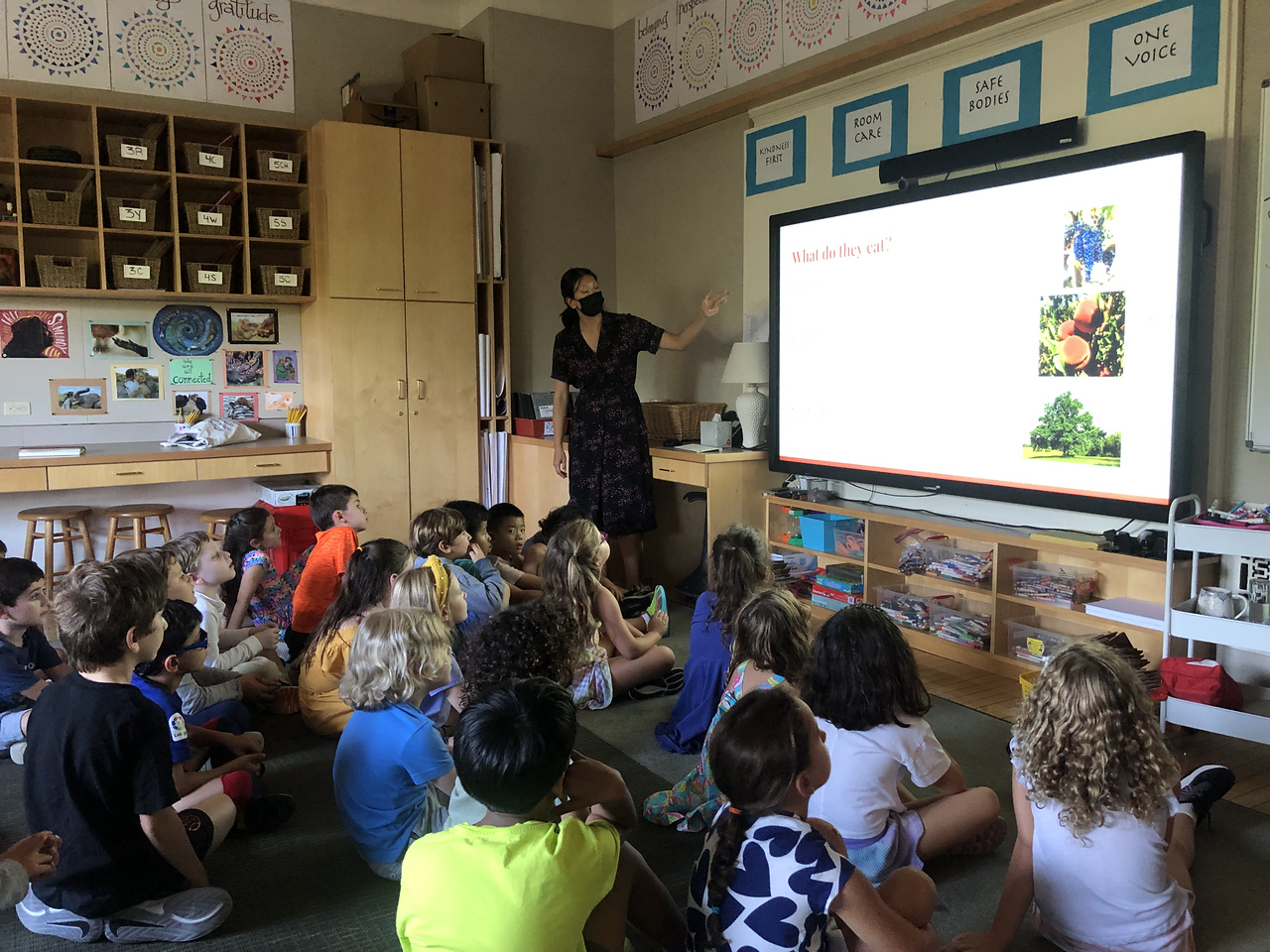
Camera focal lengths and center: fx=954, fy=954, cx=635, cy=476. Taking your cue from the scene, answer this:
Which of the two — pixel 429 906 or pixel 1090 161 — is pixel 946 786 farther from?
pixel 1090 161

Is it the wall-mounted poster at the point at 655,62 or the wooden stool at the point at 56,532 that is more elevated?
the wall-mounted poster at the point at 655,62

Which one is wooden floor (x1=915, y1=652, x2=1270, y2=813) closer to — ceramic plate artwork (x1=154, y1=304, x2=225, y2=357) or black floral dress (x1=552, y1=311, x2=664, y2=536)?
black floral dress (x1=552, y1=311, x2=664, y2=536)

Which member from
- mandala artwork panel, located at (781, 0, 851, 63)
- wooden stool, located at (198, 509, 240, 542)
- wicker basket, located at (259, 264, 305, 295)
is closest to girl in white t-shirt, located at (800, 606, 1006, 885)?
mandala artwork panel, located at (781, 0, 851, 63)

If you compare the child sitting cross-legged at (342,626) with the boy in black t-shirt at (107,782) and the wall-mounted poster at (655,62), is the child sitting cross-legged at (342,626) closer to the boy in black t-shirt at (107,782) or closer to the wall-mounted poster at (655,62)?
the boy in black t-shirt at (107,782)

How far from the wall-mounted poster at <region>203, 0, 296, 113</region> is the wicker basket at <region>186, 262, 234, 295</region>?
1.03 meters

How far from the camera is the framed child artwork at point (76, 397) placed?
5.20m

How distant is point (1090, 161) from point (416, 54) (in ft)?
13.4

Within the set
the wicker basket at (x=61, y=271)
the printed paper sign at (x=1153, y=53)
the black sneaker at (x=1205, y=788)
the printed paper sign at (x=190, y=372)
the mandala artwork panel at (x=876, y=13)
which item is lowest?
the black sneaker at (x=1205, y=788)

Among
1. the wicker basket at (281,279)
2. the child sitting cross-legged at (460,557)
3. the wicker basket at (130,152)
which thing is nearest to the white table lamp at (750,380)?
the child sitting cross-legged at (460,557)

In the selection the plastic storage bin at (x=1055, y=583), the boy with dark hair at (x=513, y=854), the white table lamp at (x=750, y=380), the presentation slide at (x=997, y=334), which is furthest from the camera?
the white table lamp at (x=750, y=380)

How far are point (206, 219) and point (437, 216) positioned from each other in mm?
1240

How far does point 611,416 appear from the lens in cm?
Answer: 479

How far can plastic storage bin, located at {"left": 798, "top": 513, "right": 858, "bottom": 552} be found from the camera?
4441 mm

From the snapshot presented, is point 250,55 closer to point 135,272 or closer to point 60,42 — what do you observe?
point 60,42
